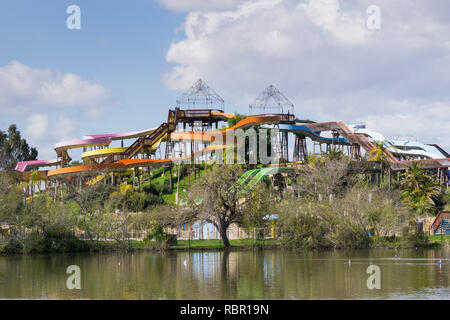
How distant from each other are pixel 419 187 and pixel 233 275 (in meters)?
32.4

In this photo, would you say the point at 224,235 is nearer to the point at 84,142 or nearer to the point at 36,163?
the point at 84,142

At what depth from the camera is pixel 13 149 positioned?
9031 cm

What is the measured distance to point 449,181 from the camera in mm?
67188

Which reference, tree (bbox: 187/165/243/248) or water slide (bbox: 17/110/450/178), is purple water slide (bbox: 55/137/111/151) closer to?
water slide (bbox: 17/110/450/178)

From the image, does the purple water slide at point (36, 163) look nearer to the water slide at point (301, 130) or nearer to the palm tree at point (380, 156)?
the water slide at point (301, 130)

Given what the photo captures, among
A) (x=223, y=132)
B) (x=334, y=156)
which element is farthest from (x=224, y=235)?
(x=223, y=132)

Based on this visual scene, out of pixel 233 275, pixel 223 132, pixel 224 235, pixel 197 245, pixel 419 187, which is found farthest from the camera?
pixel 223 132

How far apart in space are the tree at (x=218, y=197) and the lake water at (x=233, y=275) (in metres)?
3.15

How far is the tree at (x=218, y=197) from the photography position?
41.8 m

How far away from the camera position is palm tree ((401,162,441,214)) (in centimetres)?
5506

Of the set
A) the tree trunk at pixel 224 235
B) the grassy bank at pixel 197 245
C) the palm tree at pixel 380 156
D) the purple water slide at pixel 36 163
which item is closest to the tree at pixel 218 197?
the tree trunk at pixel 224 235

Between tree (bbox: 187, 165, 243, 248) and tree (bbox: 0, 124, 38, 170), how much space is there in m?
54.1

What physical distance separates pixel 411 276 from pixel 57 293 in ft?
49.9
